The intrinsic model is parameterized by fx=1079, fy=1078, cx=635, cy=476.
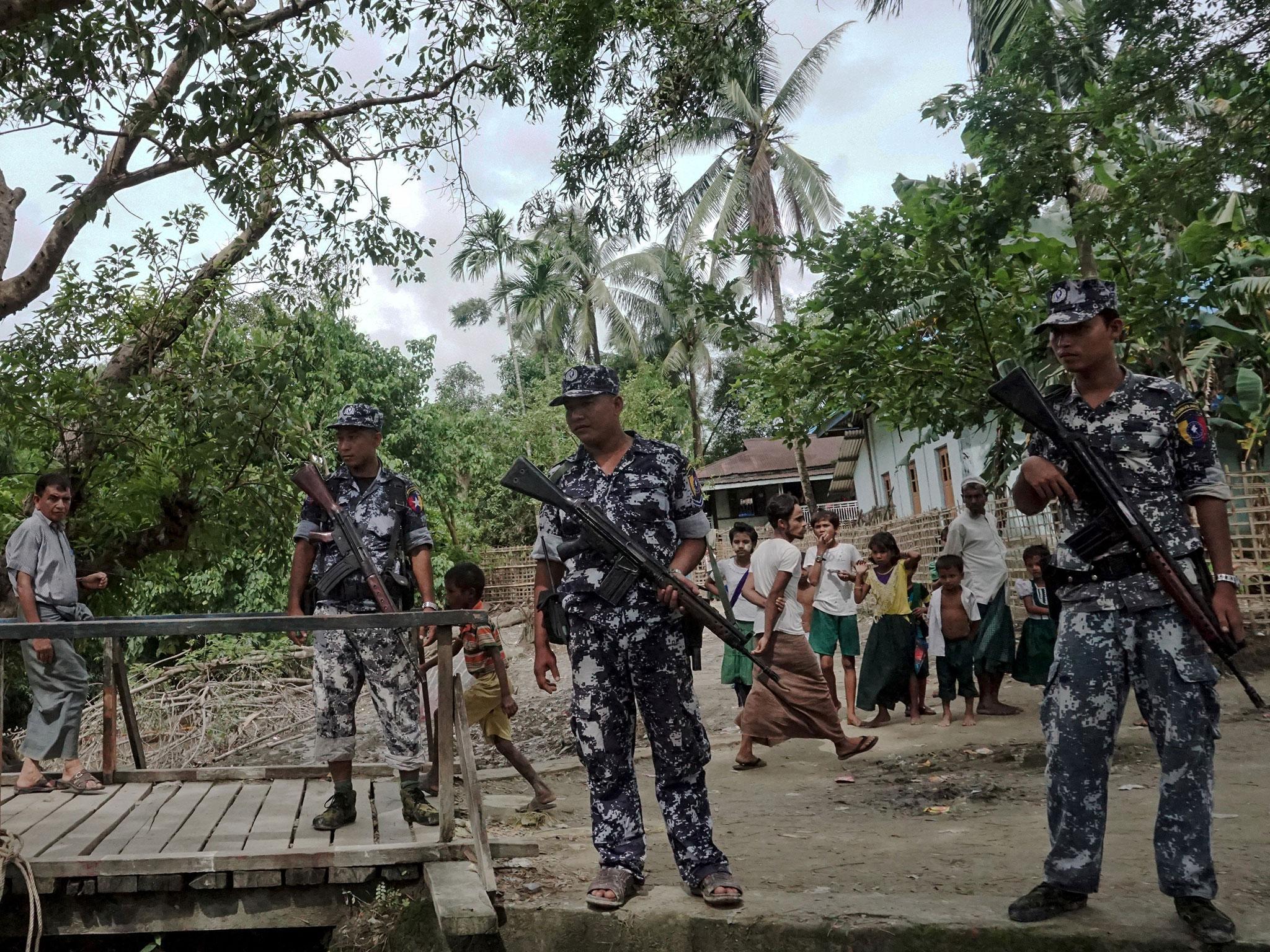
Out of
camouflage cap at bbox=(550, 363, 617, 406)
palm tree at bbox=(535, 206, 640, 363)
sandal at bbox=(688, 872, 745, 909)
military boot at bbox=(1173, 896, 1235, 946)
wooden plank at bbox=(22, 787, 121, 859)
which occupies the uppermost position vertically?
palm tree at bbox=(535, 206, 640, 363)

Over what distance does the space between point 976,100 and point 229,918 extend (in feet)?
22.0

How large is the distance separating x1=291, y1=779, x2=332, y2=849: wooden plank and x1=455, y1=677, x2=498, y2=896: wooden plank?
639 mm

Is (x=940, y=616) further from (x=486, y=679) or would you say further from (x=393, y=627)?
(x=393, y=627)

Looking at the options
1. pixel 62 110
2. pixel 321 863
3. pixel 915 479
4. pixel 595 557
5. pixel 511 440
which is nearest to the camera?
pixel 595 557

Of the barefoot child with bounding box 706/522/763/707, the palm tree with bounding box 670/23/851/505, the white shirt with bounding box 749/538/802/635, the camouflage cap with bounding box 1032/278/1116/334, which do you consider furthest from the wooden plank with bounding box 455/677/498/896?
the palm tree with bounding box 670/23/851/505

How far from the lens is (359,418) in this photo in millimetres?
4785

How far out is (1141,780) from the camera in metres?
6.07

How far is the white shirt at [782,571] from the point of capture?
7238 mm

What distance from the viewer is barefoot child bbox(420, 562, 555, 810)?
5.91 m

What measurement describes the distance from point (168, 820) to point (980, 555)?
19.8 ft

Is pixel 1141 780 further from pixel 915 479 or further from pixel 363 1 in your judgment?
pixel 915 479

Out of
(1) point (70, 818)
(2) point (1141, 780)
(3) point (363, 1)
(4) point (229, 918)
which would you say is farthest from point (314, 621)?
(3) point (363, 1)

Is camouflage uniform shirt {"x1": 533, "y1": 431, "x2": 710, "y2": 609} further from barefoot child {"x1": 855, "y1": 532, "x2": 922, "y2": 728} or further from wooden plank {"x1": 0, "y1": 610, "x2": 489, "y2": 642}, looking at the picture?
barefoot child {"x1": 855, "y1": 532, "x2": 922, "y2": 728}

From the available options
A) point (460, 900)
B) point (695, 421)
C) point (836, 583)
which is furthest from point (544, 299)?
point (460, 900)
